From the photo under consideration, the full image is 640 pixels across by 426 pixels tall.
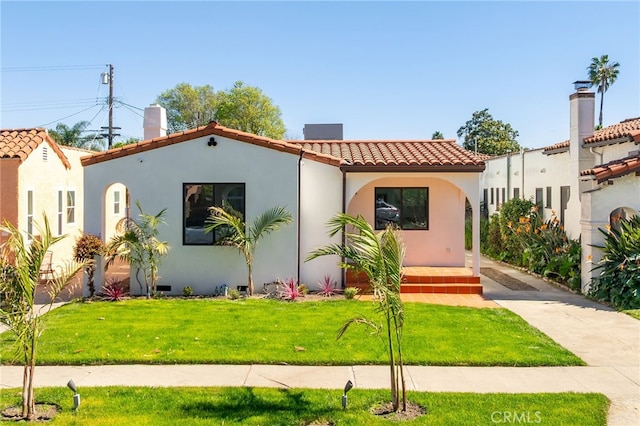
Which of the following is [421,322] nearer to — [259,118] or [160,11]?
[160,11]

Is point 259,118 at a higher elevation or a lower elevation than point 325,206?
higher

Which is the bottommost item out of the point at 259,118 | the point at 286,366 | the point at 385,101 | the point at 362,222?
the point at 286,366

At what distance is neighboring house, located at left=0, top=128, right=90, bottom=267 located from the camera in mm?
15367

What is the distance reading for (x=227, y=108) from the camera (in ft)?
156

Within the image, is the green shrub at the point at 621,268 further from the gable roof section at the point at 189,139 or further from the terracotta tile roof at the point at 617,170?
the gable roof section at the point at 189,139

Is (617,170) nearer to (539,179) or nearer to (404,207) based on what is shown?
(404,207)

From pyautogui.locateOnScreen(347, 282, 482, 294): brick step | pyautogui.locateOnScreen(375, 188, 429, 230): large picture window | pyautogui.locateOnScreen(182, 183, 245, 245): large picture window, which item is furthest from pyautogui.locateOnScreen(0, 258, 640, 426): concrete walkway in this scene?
pyautogui.locateOnScreen(375, 188, 429, 230): large picture window

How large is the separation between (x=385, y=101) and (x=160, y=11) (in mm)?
11870

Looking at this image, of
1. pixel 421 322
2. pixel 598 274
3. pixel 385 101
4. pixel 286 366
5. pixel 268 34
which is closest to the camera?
pixel 286 366

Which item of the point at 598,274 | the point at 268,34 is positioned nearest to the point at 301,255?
the point at 268,34

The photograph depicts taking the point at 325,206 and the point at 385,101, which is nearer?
the point at 325,206

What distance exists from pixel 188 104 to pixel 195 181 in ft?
137

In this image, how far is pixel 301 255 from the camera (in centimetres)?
1473

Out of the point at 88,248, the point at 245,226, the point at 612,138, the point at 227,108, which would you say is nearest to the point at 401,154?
the point at 245,226
